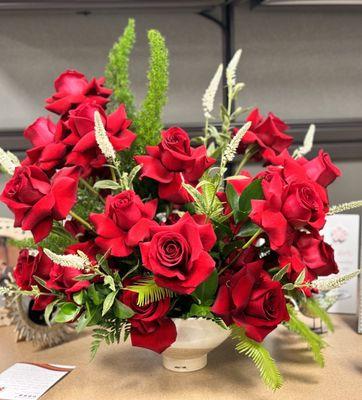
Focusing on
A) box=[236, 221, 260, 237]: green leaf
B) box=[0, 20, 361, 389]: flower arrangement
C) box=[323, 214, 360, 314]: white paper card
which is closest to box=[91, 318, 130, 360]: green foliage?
box=[0, 20, 361, 389]: flower arrangement

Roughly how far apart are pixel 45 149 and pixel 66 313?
9.6 inches

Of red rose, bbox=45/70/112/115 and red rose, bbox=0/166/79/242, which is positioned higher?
red rose, bbox=45/70/112/115

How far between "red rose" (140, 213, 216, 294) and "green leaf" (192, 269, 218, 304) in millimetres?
90

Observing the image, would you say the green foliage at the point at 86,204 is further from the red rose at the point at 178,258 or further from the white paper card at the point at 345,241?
the white paper card at the point at 345,241

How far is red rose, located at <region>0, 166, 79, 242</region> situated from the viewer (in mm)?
784

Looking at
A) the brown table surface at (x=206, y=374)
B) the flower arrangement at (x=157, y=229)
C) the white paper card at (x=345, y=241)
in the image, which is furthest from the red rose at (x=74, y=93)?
the white paper card at (x=345, y=241)

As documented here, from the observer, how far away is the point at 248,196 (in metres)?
0.83

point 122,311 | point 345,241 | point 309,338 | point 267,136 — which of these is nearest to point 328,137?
point 345,241

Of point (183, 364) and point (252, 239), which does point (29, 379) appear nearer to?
point (183, 364)

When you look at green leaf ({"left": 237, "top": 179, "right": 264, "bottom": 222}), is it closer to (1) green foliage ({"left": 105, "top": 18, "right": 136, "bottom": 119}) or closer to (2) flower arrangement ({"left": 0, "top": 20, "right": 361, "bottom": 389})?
(2) flower arrangement ({"left": 0, "top": 20, "right": 361, "bottom": 389})

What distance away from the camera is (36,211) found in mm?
783

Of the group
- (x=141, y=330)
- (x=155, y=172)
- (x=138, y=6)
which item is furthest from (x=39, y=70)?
(x=141, y=330)

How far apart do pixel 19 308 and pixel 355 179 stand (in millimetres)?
877

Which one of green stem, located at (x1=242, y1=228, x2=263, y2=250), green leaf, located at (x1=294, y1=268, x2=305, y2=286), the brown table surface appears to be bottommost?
the brown table surface
